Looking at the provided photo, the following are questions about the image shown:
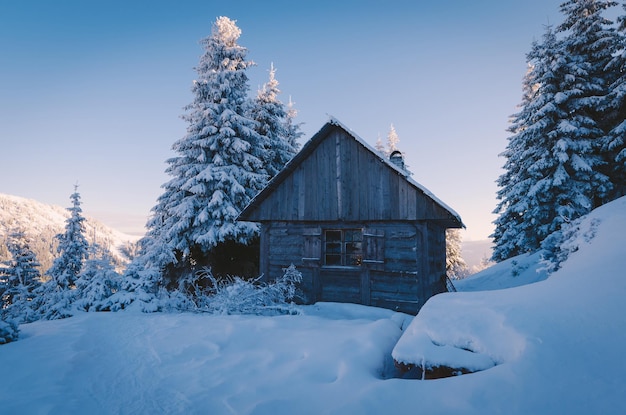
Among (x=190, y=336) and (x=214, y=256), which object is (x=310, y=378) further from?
(x=214, y=256)

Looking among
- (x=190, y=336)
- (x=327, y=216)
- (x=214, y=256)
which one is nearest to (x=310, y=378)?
(x=190, y=336)

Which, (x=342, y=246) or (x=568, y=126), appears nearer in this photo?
(x=342, y=246)

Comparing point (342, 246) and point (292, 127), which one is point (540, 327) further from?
point (292, 127)

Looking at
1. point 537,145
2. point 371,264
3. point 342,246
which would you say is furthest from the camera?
point 537,145

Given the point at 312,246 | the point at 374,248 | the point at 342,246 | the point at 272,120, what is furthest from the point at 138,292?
the point at 272,120

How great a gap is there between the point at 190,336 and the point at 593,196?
1786cm

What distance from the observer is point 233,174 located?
49.2 ft

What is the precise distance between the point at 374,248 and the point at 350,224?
1156mm

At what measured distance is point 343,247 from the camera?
11.0m

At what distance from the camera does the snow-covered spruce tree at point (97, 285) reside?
8.39m

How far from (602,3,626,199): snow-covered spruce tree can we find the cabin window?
35.5ft

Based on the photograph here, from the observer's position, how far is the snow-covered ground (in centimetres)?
249

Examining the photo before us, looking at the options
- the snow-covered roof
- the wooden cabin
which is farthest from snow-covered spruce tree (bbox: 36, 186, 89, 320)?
the wooden cabin

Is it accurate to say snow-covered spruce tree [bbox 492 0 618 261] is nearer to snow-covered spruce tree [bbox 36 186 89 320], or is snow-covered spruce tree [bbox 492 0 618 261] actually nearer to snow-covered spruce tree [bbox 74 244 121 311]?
snow-covered spruce tree [bbox 74 244 121 311]
